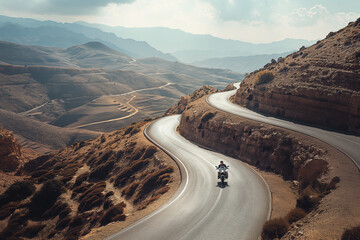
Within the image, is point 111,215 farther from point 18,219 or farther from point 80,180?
point 80,180

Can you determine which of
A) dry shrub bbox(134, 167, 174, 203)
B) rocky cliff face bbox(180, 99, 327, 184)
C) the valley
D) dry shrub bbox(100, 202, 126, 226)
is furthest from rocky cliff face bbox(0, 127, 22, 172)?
rocky cliff face bbox(180, 99, 327, 184)

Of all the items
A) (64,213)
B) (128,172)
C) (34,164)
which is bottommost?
(34,164)

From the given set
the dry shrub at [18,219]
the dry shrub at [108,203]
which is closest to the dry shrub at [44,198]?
the dry shrub at [18,219]

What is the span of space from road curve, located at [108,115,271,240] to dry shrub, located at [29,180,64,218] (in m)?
15.8

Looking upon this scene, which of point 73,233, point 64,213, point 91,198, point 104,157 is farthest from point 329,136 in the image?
point 104,157

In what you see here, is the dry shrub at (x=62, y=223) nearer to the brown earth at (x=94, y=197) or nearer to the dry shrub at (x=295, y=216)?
the brown earth at (x=94, y=197)

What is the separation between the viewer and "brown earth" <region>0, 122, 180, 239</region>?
20547 millimetres

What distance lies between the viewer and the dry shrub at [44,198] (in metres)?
25.3

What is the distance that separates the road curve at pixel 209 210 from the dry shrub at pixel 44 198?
51.8ft

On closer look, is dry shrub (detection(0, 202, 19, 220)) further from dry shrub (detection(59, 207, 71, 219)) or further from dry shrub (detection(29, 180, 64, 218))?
dry shrub (detection(59, 207, 71, 219))

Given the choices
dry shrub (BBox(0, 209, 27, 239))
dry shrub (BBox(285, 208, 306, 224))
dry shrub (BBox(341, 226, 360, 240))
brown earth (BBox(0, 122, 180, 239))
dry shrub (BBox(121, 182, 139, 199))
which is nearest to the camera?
dry shrub (BBox(341, 226, 360, 240))

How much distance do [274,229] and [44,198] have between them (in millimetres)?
25688

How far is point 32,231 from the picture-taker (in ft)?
72.2

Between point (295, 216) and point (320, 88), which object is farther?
point (320, 88)
